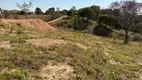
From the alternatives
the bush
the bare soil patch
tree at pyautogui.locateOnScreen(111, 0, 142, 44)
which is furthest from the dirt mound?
the bush

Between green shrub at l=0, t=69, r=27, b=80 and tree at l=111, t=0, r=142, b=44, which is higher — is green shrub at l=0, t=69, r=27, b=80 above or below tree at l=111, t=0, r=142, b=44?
below

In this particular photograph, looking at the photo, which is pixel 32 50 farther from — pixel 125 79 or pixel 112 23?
pixel 112 23

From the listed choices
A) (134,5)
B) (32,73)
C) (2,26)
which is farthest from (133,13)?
(32,73)

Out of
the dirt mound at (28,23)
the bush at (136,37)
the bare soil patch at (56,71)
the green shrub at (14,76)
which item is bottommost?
the bush at (136,37)

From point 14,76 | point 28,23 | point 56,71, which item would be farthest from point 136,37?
point 14,76

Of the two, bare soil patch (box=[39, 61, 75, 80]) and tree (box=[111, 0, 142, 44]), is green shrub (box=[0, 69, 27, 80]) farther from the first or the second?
tree (box=[111, 0, 142, 44])

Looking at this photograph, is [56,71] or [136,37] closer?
[56,71]

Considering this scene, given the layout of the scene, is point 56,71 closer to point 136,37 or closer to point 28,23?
point 28,23

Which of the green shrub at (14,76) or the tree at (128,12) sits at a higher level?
the tree at (128,12)

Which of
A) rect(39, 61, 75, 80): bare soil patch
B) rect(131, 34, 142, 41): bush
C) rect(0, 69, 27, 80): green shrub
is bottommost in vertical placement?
rect(131, 34, 142, 41): bush

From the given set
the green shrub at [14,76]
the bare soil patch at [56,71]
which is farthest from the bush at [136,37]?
the green shrub at [14,76]

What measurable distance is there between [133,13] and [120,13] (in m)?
1.22

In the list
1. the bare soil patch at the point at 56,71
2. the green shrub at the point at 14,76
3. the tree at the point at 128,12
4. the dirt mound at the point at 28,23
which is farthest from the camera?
the tree at the point at 128,12

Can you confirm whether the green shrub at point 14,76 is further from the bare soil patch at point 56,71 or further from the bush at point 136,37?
the bush at point 136,37
